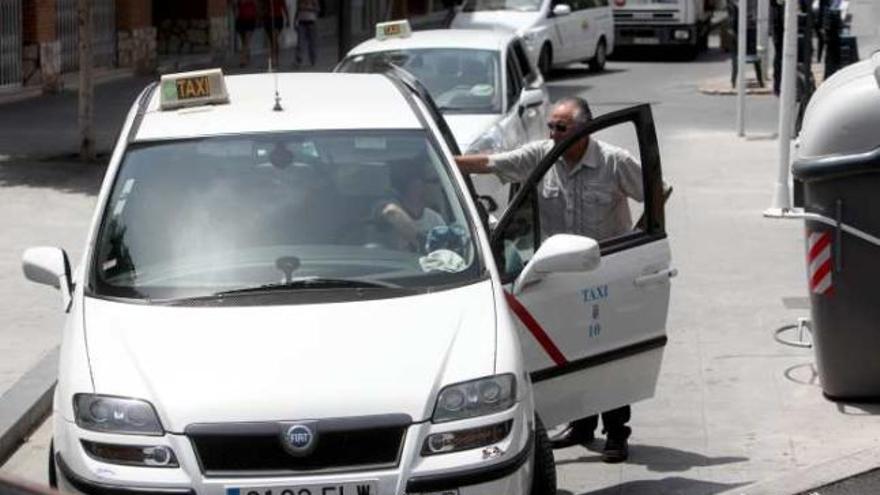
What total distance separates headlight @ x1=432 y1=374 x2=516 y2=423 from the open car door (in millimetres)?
953

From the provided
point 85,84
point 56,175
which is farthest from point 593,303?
point 85,84

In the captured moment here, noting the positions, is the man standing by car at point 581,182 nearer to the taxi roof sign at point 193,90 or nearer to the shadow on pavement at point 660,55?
the taxi roof sign at point 193,90

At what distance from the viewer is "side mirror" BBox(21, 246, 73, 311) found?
6957 mm

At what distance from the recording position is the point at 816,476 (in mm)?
7688

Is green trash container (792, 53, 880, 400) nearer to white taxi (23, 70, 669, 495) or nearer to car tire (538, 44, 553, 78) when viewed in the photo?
white taxi (23, 70, 669, 495)

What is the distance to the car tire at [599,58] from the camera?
3088 cm

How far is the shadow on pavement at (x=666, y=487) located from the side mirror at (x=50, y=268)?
91.5 inches

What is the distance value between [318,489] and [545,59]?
76.2 ft

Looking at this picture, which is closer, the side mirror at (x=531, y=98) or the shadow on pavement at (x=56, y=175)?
the side mirror at (x=531, y=98)

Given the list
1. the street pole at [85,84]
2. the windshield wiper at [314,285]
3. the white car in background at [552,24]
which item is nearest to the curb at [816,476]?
the windshield wiper at [314,285]

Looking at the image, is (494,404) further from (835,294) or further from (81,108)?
(81,108)

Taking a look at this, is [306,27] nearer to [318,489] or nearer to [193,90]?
[193,90]

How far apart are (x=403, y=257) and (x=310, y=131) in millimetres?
754

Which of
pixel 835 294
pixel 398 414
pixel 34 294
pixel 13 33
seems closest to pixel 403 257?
pixel 398 414
